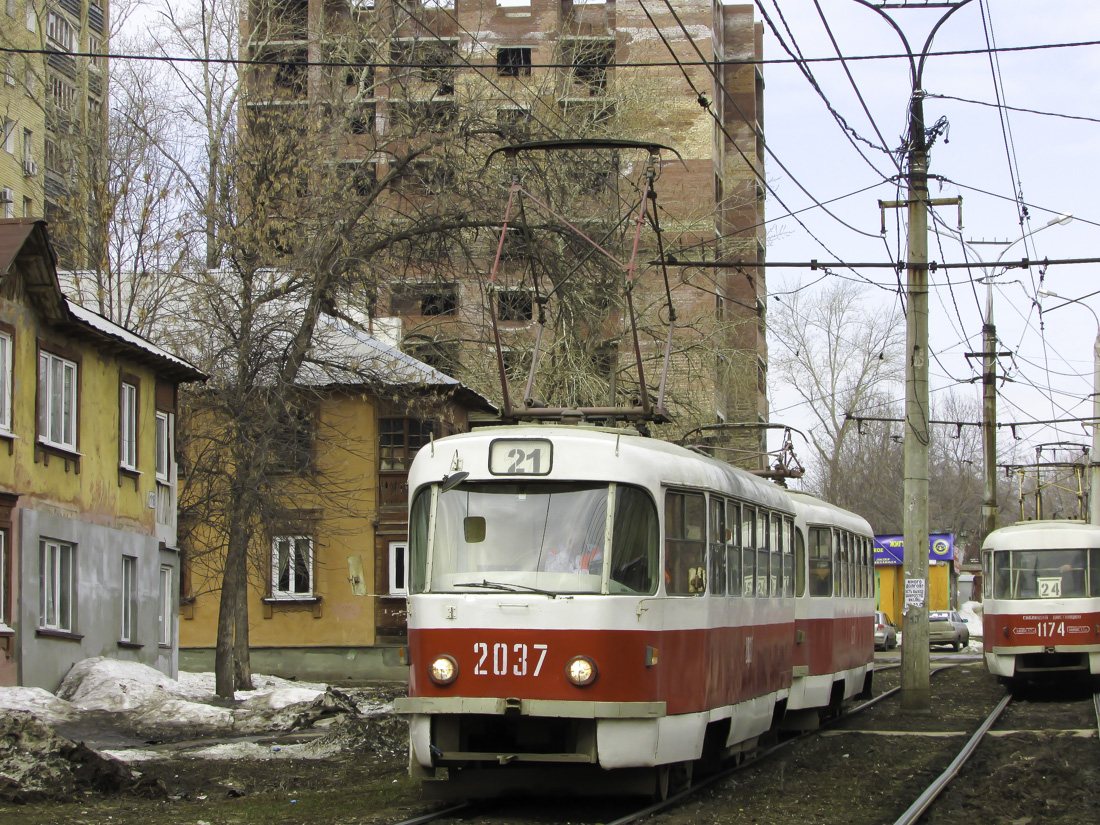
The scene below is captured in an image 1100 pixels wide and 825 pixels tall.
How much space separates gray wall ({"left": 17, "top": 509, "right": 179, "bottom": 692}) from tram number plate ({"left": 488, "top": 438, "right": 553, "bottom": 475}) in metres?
11.8

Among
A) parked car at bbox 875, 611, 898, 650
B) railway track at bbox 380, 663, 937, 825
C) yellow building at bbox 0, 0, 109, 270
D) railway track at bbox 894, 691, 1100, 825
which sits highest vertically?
yellow building at bbox 0, 0, 109, 270

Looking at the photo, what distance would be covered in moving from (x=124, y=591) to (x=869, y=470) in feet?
210

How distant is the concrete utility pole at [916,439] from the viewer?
19938 millimetres

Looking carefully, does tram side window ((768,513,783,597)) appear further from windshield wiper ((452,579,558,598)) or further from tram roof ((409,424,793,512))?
windshield wiper ((452,579,558,598))

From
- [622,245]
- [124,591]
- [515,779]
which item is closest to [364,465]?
[124,591]

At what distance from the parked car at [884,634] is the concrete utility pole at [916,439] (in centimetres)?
2040

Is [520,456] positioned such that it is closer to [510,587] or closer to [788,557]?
[510,587]

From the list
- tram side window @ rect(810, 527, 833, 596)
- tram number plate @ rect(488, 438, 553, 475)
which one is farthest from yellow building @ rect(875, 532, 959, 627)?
tram number plate @ rect(488, 438, 553, 475)

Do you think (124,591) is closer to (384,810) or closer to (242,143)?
(242,143)

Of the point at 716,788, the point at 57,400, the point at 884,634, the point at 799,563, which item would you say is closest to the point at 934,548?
the point at 884,634

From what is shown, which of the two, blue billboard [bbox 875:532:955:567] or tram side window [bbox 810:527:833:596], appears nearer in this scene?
tram side window [bbox 810:527:833:596]

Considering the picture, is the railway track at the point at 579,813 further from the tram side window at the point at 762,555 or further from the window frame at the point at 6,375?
the window frame at the point at 6,375

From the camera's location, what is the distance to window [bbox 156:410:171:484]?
1057 inches

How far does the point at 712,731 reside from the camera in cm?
1248
